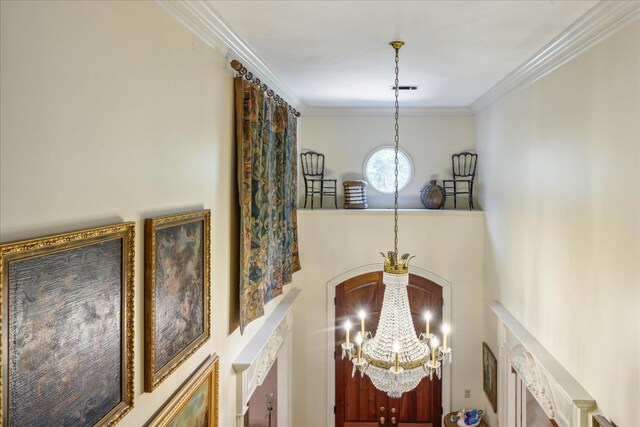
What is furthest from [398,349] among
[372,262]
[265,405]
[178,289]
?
[372,262]

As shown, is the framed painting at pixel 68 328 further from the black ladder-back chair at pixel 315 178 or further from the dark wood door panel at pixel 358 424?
the dark wood door panel at pixel 358 424

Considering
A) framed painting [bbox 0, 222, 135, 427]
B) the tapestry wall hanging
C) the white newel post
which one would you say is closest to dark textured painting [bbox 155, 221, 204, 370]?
framed painting [bbox 0, 222, 135, 427]

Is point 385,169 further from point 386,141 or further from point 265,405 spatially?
point 265,405

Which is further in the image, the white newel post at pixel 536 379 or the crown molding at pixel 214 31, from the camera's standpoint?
the white newel post at pixel 536 379

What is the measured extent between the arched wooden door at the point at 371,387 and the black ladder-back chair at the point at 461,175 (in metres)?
1.24

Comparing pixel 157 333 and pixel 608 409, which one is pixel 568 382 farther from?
pixel 157 333

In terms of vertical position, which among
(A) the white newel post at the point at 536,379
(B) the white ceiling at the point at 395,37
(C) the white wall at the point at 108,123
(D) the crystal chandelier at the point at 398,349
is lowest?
(A) the white newel post at the point at 536,379

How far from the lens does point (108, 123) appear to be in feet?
4.99

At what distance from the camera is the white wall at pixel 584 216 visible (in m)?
2.12

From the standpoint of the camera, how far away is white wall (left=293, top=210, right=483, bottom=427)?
5.09 meters

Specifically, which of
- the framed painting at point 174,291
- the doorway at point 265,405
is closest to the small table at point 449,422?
the doorway at point 265,405

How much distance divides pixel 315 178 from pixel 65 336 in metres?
4.40

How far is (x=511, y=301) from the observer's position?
13.3ft

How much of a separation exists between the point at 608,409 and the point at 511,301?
175 centimetres
